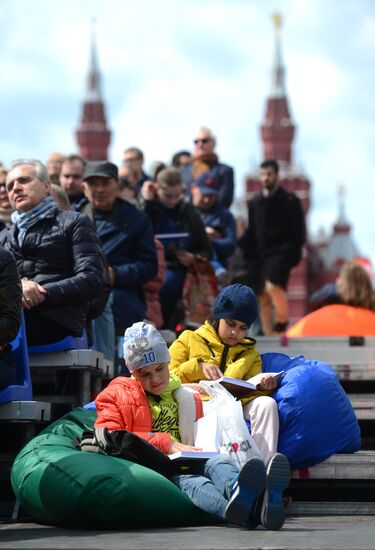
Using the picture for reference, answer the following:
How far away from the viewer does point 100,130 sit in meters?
121

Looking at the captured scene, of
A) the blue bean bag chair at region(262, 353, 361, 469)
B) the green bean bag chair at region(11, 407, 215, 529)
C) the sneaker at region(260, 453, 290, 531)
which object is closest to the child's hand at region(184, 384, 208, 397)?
the blue bean bag chair at region(262, 353, 361, 469)

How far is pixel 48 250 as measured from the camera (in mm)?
9867

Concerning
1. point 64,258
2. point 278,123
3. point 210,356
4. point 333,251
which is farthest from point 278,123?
point 210,356

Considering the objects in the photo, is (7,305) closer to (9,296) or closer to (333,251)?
(9,296)

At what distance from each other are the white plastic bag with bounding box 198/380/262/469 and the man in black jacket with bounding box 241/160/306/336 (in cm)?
791

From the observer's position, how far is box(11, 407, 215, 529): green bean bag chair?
25.3 feet

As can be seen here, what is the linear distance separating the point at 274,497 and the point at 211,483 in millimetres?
534

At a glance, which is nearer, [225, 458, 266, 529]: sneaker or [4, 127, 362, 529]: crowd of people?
[225, 458, 266, 529]: sneaker

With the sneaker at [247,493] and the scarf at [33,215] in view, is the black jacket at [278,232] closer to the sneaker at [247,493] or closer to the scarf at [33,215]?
the scarf at [33,215]

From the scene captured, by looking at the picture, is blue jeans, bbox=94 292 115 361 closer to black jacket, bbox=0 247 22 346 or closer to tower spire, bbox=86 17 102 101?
black jacket, bbox=0 247 22 346

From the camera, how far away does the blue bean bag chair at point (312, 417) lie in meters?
8.77

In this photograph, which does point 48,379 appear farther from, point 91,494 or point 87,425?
point 91,494

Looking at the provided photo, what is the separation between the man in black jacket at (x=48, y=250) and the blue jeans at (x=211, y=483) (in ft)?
6.45

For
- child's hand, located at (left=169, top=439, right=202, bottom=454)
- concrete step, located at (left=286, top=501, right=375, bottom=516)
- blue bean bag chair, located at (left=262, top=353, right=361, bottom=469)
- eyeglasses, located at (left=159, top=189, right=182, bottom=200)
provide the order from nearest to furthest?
child's hand, located at (left=169, top=439, right=202, bottom=454)
concrete step, located at (left=286, top=501, right=375, bottom=516)
blue bean bag chair, located at (left=262, top=353, right=361, bottom=469)
eyeglasses, located at (left=159, top=189, right=182, bottom=200)
